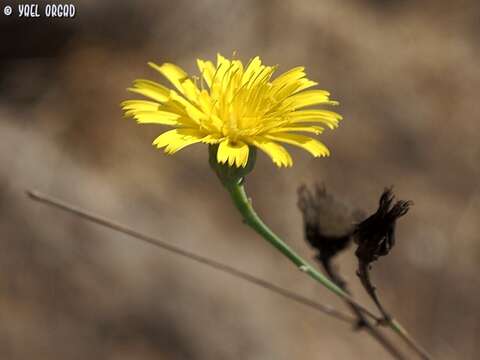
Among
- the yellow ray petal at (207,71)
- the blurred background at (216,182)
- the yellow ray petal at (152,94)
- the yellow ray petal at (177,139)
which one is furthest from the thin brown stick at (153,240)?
the blurred background at (216,182)

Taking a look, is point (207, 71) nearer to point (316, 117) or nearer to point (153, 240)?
point (316, 117)

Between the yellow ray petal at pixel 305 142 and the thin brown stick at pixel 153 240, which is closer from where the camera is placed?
the yellow ray petal at pixel 305 142

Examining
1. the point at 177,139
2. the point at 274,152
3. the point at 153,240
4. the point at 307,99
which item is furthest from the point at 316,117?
the point at 153,240

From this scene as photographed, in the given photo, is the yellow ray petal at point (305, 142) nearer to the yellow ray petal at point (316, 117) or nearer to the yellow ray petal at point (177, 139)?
the yellow ray petal at point (316, 117)

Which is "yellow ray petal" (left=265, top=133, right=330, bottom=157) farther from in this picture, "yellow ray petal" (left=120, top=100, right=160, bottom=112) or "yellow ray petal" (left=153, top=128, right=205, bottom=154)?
"yellow ray petal" (left=120, top=100, right=160, bottom=112)

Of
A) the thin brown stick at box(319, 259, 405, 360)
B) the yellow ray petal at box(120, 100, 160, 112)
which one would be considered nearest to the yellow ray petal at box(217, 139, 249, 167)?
the yellow ray petal at box(120, 100, 160, 112)

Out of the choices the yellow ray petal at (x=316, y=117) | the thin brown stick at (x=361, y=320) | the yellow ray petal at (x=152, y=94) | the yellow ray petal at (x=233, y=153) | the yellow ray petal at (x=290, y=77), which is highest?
the yellow ray petal at (x=290, y=77)

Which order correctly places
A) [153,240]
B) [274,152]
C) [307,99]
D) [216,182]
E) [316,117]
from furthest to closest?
[216,182] < [153,240] < [307,99] < [316,117] < [274,152]
